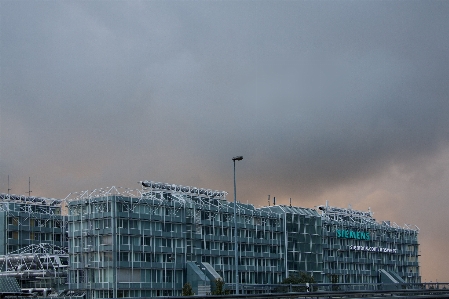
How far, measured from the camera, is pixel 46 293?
119188 mm

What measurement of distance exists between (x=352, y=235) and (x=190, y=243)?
2240 inches

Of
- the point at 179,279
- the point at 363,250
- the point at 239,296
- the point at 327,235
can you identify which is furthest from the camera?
the point at 363,250

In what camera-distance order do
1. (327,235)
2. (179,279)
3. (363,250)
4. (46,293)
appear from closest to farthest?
(46,293) → (179,279) → (327,235) → (363,250)

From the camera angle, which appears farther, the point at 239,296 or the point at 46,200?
the point at 46,200

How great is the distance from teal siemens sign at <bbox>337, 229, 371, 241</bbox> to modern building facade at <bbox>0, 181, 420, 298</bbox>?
0.76 ft

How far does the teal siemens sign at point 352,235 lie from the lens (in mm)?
171250

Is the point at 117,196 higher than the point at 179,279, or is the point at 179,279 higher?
the point at 117,196

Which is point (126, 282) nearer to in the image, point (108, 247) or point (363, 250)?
point (108, 247)

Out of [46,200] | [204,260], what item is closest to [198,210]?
[204,260]

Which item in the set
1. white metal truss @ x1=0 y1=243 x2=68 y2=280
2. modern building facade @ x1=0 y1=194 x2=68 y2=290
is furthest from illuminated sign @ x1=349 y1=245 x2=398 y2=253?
white metal truss @ x1=0 y1=243 x2=68 y2=280

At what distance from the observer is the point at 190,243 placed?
132125 millimetres

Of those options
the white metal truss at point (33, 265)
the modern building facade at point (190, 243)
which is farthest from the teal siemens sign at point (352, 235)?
the white metal truss at point (33, 265)

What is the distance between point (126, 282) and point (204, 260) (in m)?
19.1

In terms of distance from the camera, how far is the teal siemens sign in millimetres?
171250
